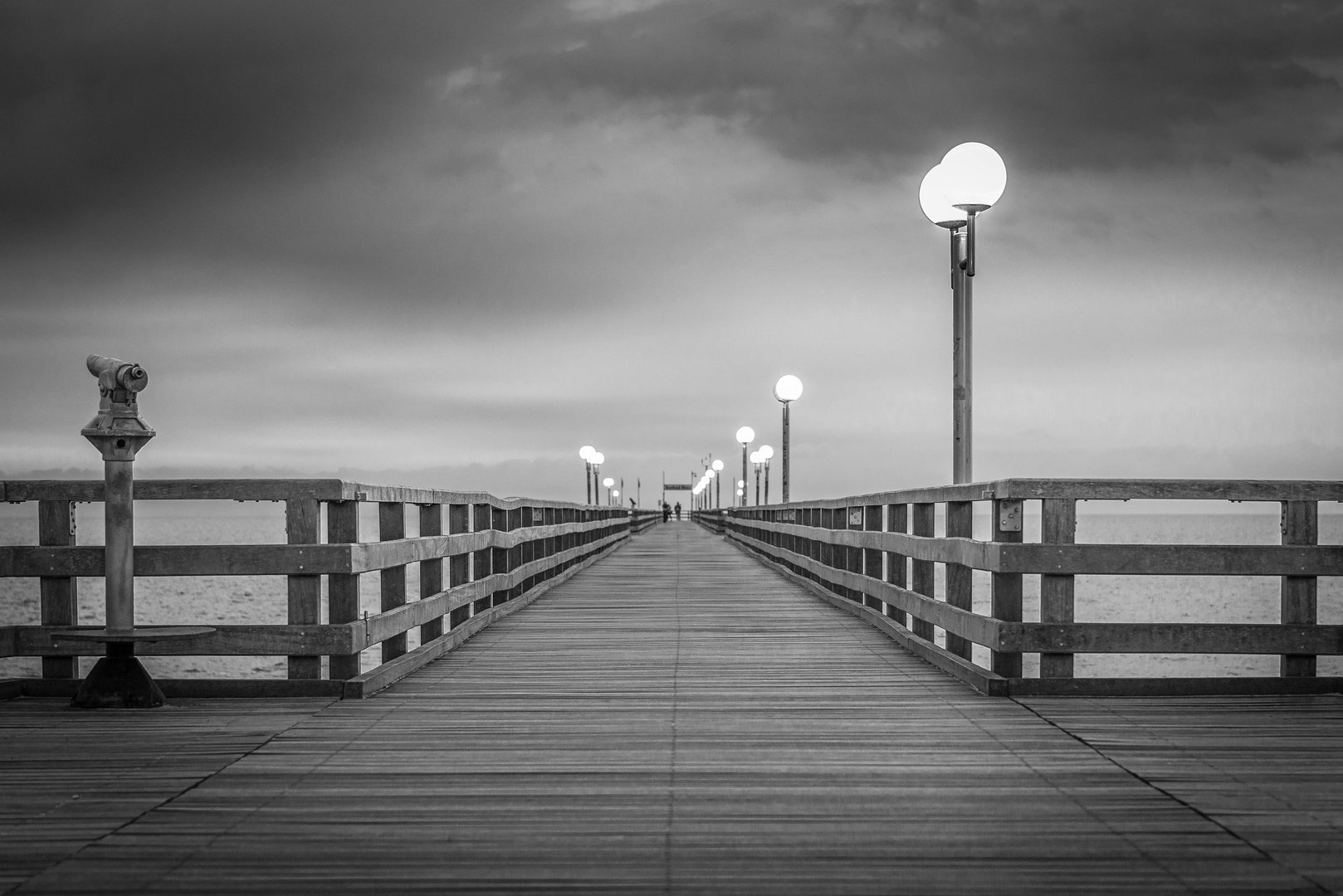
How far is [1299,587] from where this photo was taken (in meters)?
6.22

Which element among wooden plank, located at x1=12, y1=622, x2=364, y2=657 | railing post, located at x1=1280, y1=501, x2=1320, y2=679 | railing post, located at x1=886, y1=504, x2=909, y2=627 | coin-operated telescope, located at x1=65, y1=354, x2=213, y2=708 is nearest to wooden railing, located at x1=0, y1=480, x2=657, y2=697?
wooden plank, located at x1=12, y1=622, x2=364, y2=657

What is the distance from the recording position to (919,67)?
91.3 feet

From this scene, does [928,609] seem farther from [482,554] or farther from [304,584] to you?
[482,554]

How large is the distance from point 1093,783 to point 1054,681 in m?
1.88

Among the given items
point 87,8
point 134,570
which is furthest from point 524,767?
point 87,8

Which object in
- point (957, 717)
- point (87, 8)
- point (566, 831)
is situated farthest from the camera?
point (87, 8)

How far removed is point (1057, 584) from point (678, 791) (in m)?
2.83

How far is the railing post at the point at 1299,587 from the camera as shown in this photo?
621 centimetres

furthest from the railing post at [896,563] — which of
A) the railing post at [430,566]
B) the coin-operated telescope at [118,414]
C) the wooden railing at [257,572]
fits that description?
the coin-operated telescope at [118,414]

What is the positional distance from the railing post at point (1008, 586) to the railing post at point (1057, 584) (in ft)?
0.41

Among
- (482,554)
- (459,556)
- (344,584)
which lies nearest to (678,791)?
(344,584)

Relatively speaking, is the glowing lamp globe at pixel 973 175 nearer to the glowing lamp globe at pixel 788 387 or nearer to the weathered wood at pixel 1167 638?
the weathered wood at pixel 1167 638

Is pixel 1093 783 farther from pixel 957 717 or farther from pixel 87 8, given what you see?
pixel 87 8

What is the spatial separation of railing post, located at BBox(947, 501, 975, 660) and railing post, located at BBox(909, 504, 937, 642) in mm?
495
